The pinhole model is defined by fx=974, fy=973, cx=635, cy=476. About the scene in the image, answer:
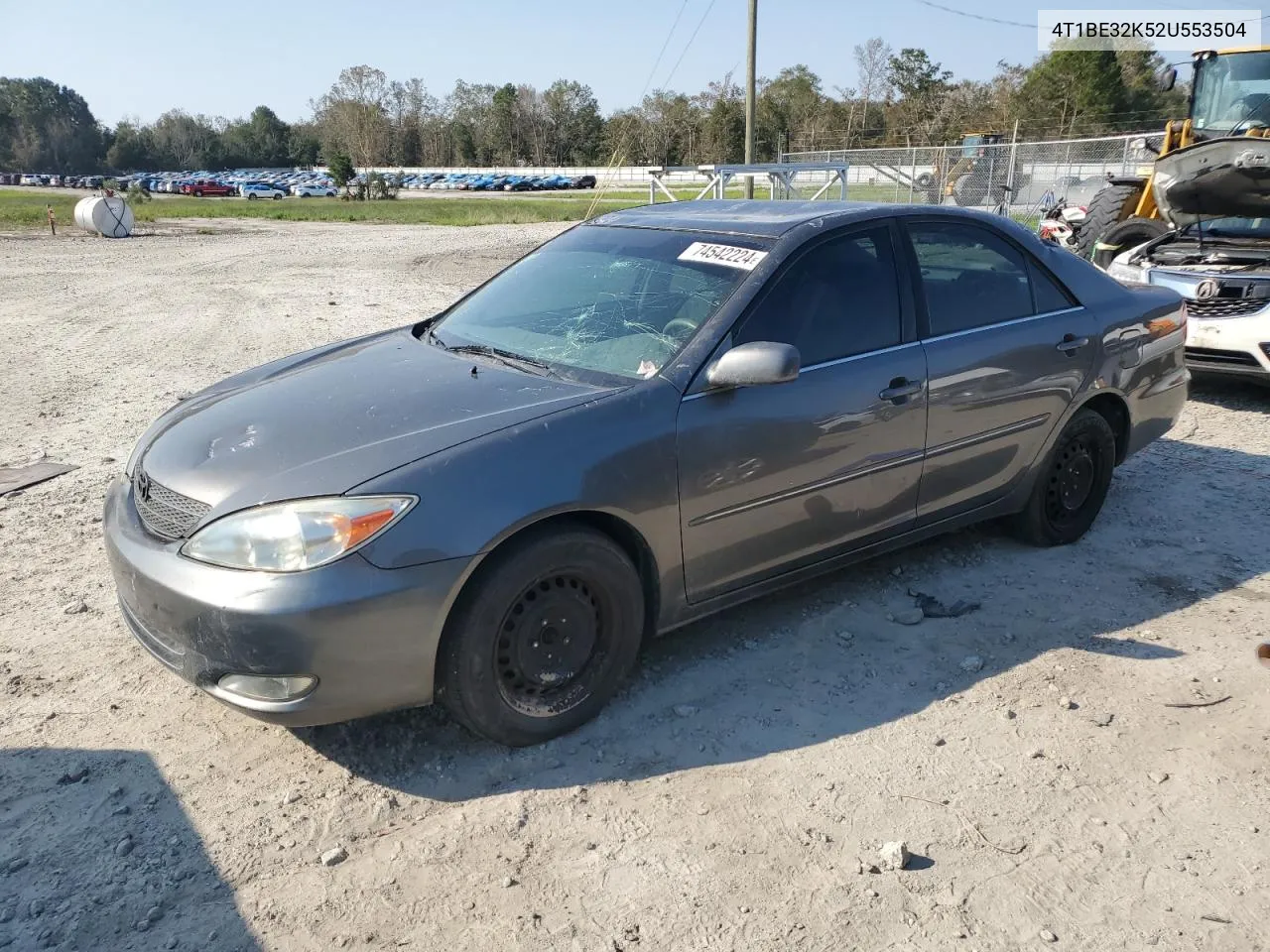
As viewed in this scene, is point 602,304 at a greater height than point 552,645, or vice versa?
point 602,304

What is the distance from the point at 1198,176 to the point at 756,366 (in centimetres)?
685

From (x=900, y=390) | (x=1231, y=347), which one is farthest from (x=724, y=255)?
(x=1231, y=347)

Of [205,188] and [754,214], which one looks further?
[205,188]

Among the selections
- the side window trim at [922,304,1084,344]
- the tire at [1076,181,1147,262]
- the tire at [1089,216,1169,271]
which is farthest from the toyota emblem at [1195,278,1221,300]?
the side window trim at [922,304,1084,344]

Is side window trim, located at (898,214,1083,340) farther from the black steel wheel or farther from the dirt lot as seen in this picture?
the black steel wheel

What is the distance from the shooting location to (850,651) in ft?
12.6

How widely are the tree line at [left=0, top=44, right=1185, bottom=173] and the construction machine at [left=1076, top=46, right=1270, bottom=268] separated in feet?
16.2

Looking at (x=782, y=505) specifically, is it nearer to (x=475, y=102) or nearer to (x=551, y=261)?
(x=551, y=261)

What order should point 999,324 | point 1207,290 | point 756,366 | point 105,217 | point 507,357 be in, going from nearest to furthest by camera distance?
point 756,366
point 507,357
point 999,324
point 1207,290
point 105,217

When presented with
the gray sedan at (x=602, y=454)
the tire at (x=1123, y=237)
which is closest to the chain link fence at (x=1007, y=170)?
the tire at (x=1123, y=237)

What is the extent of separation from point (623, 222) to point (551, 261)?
0.37 metres

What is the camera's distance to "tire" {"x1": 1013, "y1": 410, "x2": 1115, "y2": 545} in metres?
4.73

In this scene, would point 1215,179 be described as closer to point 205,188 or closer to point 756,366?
point 756,366

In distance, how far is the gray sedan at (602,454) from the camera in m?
2.79
